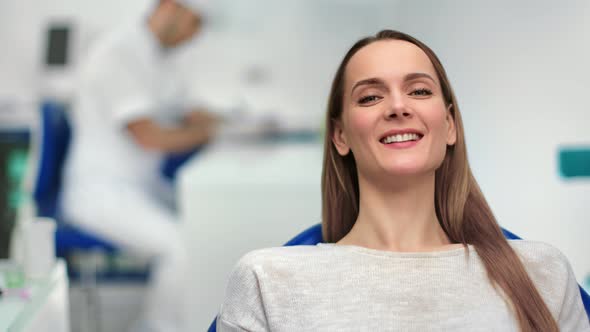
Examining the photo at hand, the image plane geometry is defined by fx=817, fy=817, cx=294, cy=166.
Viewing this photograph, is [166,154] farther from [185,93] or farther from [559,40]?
[559,40]

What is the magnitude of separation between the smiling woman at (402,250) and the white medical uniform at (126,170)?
1.87 meters

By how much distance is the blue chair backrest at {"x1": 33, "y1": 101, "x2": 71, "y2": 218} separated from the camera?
9.59 feet

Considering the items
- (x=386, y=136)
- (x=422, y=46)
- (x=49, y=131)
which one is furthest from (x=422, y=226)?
(x=49, y=131)

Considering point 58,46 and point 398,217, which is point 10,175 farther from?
point 398,217

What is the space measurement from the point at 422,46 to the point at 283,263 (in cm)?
39

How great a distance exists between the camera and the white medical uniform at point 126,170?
306 cm

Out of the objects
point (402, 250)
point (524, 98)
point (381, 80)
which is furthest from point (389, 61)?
point (524, 98)

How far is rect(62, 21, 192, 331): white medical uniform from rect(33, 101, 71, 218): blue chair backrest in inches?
2.3

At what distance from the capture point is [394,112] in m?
1.16

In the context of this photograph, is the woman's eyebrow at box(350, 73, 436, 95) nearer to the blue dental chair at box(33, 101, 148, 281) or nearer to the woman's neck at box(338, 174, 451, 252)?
the woman's neck at box(338, 174, 451, 252)

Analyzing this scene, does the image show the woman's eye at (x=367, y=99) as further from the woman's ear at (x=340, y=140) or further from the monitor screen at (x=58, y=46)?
the monitor screen at (x=58, y=46)

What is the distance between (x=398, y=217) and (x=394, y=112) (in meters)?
0.16

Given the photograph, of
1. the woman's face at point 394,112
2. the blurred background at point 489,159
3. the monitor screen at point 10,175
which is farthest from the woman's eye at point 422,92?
the monitor screen at point 10,175

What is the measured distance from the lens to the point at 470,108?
192 cm
